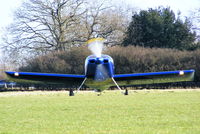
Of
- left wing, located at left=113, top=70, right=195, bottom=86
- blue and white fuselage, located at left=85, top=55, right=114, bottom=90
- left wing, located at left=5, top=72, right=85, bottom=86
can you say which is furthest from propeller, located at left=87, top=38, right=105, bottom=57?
left wing, located at left=113, top=70, right=195, bottom=86

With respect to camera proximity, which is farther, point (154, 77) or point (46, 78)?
point (154, 77)

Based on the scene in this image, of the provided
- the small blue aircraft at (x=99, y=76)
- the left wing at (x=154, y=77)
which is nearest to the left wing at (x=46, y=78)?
the small blue aircraft at (x=99, y=76)

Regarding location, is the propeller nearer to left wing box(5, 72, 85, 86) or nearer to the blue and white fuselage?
the blue and white fuselage

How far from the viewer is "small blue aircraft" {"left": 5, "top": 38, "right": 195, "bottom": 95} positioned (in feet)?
69.3

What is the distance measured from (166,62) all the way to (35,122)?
32.5 metres

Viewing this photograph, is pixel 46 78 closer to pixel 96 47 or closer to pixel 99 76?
pixel 96 47

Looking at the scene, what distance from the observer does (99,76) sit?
2114 cm

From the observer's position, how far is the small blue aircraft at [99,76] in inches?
832

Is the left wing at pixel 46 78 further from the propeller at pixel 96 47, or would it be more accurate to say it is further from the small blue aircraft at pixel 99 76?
the propeller at pixel 96 47

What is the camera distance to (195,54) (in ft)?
143

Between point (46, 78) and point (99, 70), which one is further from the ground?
point (99, 70)

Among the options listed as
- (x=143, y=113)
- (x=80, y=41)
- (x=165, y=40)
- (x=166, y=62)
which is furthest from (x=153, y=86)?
(x=143, y=113)

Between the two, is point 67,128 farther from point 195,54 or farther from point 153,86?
point 195,54

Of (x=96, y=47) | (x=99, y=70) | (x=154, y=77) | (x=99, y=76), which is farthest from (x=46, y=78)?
(x=154, y=77)
